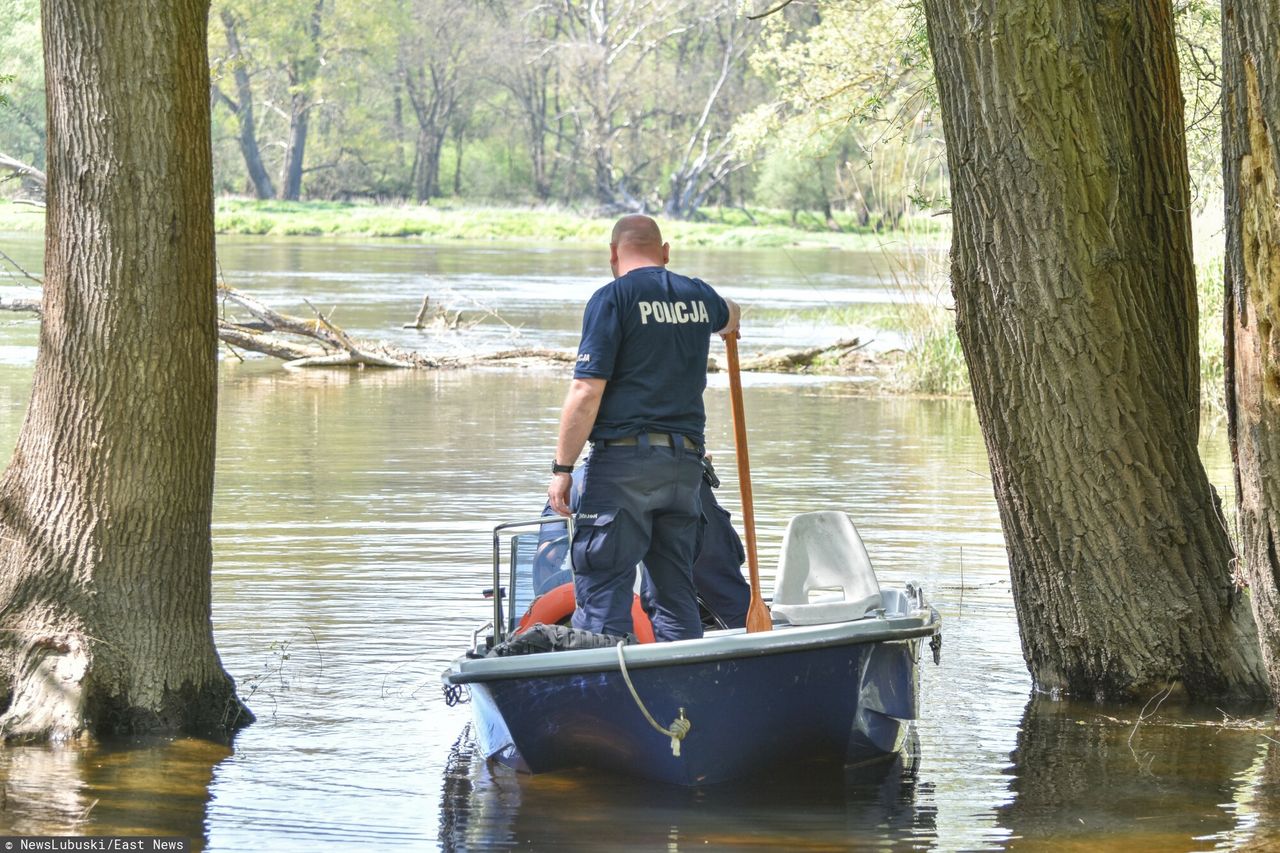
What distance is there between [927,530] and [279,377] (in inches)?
412

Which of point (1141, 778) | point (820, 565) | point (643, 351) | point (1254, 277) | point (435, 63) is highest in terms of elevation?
point (435, 63)

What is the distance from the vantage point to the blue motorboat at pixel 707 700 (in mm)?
5473

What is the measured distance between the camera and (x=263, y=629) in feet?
26.7

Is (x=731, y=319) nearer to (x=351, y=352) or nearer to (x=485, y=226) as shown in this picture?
(x=351, y=352)

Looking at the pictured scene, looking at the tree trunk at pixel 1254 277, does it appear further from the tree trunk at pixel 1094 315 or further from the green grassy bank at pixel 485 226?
Result: the green grassy bank at pixel 485 226

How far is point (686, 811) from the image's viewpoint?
5.57 metres

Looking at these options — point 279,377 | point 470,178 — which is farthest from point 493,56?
point 279,377

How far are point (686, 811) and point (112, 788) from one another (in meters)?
1.81

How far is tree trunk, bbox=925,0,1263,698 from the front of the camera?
6.52 metres

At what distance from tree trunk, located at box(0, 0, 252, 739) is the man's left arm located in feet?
4.35

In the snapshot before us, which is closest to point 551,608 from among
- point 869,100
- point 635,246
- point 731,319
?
point 731,319

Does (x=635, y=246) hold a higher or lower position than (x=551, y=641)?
higher

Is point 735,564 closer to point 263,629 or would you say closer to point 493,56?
point 263,629

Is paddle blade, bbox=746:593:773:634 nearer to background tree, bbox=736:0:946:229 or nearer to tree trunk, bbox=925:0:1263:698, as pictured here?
tree trunk, bbox=925:0:1263:698
